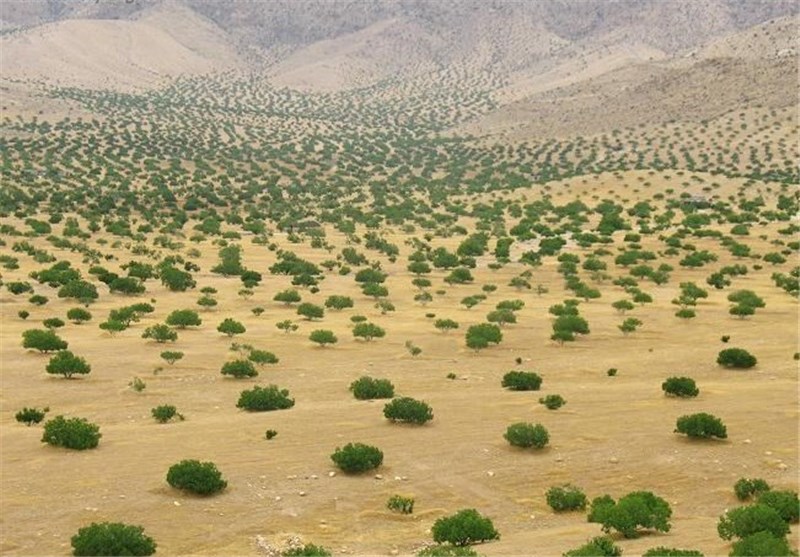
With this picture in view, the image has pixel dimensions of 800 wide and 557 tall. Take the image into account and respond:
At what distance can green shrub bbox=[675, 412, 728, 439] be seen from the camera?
65.6 feet

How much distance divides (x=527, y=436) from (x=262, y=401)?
23.5 feet

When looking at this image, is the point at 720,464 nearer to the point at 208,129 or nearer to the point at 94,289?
the point at 94,289

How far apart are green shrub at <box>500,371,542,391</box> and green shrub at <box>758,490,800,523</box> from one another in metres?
10.1

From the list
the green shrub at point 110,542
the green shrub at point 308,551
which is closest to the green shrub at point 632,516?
the green shrub at point 308,551

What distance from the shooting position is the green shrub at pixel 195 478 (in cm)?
1680

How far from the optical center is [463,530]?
14.7 metres

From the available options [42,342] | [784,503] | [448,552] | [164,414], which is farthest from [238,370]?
[784,503]

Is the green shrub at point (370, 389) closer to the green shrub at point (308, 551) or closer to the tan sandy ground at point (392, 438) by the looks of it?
the tan sandy ground at point (392, 438)

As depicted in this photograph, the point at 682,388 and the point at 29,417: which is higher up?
the point at 682,388

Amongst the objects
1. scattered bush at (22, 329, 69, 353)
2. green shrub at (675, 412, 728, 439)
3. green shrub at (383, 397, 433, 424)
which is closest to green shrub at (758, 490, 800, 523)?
green shrub at (675, 412, 728, 439)

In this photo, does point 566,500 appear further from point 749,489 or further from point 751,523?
point 751,523

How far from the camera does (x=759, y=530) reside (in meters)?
13.7

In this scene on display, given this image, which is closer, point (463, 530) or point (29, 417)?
point (463, 530)

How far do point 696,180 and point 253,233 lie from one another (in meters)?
46.0
